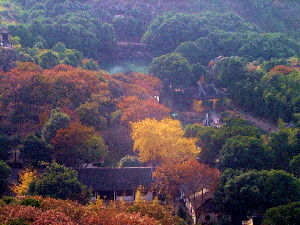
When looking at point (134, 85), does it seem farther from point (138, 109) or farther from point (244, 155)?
point (244, 155)

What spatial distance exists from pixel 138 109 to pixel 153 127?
16.6ft

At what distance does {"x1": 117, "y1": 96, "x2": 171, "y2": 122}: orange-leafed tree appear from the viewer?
3456 cm

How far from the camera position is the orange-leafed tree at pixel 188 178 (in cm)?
2569

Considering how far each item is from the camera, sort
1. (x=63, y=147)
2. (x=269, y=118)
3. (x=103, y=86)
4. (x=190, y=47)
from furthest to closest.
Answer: (x=190, y=47), (x=269, y=118), (x=103, y=86), (x=63, y=147)

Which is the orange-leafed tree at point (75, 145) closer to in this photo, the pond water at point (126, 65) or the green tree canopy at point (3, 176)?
the green tree canopy at point (3, 176)

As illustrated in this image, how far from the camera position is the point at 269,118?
44.0 meters

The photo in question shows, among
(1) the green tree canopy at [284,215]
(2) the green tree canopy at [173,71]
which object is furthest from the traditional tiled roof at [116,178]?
(2) the green tree canopy at [173,71]

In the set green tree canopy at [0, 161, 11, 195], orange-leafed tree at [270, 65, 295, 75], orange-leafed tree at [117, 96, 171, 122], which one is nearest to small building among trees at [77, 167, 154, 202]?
green tree canopy at [0, 161, 11, 195]

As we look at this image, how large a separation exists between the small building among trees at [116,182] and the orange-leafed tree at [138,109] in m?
7.09

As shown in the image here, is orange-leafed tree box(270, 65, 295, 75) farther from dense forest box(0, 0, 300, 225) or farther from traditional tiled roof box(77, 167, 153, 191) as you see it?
traditional tiled roof box(77, 167, 153, 191)

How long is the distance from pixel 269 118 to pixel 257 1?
137 feet

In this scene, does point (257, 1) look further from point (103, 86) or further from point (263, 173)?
point (263, 173)

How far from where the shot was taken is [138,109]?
116 feet

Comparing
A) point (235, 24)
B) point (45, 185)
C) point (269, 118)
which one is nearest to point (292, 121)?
point (269, 118)
